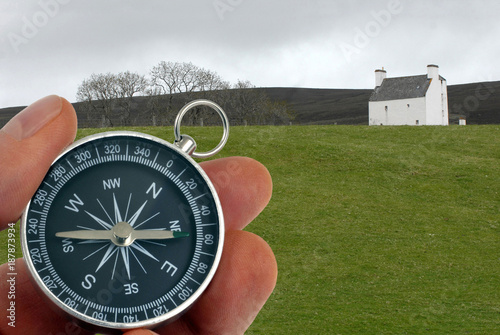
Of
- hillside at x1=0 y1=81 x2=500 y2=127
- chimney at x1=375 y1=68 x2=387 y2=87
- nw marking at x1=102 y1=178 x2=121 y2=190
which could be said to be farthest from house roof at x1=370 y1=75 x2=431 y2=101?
nw marking at x1=102 y1=178 x2=121 y2=190

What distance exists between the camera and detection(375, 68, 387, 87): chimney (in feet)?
162

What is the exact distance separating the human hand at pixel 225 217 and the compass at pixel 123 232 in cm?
8

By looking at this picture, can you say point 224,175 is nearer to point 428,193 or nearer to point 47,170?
point 47,170

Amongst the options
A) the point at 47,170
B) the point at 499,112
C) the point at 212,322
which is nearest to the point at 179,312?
the point at 212,322

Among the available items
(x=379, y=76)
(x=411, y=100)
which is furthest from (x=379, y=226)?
(x=379, y=76)

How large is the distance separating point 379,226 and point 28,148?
50.6 ft

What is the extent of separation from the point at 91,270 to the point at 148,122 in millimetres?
39529

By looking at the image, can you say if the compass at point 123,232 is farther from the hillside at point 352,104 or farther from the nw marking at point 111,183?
the hillside at point 352,104

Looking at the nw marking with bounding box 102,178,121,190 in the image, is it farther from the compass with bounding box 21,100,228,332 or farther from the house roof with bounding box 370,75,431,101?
the house roof with bounding box 370,75,431,101

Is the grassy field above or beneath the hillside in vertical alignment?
beneath

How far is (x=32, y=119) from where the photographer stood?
186 cm

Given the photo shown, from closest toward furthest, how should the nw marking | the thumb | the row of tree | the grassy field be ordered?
1. the thumb
2. the nw marking
3. the grassy field
4. the row of tree

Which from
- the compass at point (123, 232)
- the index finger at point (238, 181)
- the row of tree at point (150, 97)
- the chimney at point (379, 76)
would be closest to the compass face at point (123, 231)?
the compass at point (123, 232)

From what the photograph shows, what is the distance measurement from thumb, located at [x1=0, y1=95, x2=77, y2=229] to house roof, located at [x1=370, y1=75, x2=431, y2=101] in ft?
155
